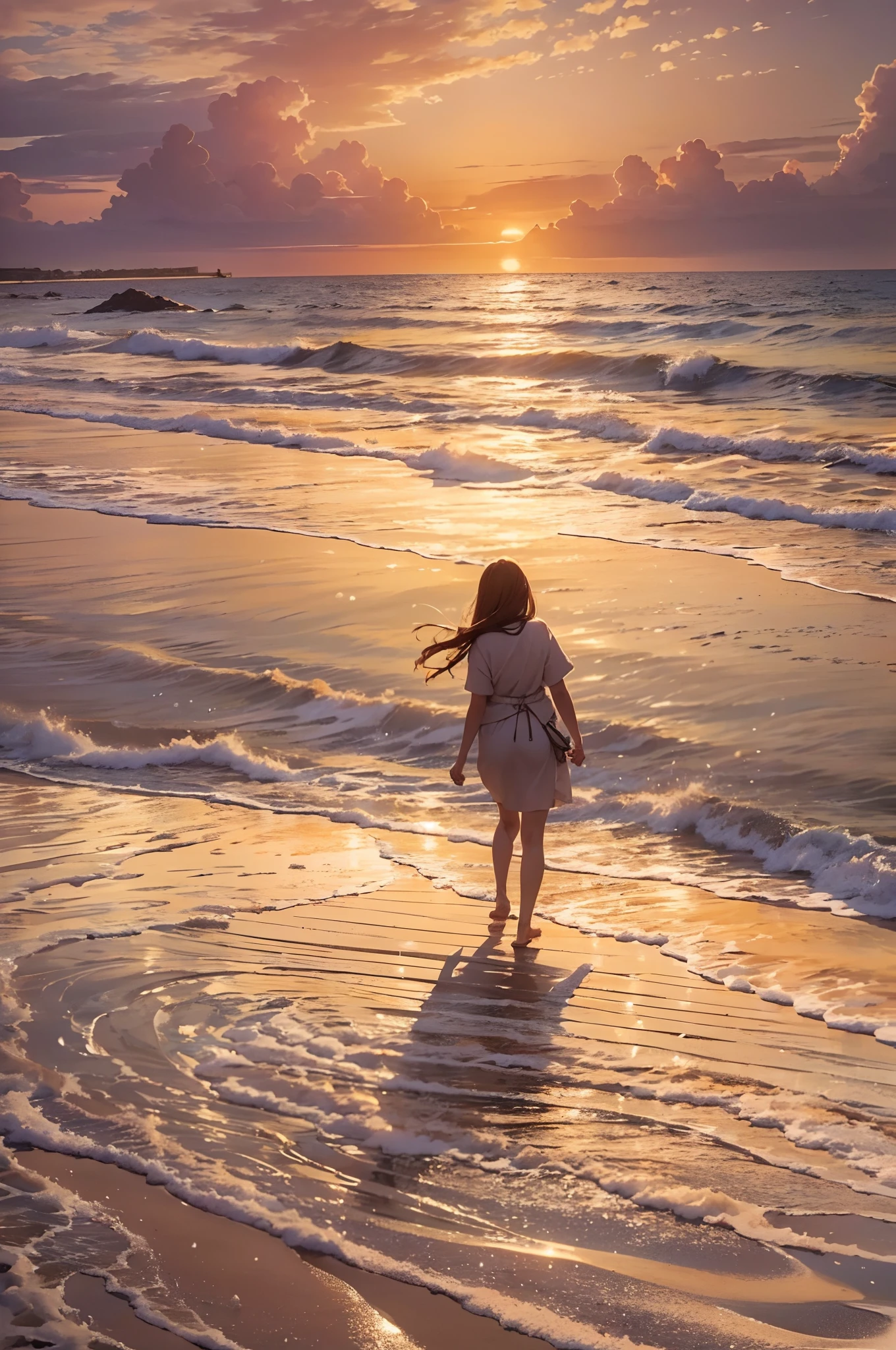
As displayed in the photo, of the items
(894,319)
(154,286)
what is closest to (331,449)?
(894,319)

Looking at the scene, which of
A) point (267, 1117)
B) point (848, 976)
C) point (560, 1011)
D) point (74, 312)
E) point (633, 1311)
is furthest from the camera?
point (74, 312)

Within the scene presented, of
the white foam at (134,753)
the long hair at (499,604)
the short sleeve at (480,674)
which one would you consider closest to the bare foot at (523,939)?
the short sleeve at (480,674)

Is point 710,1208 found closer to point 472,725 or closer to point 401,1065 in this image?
point 401,1065

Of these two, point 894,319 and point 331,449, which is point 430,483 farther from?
point 894,319

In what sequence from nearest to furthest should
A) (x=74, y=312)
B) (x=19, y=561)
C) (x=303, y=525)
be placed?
(x=19, y=561) → (x=303, y=525) → (x=74, y=312)

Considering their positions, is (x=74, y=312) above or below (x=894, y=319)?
above

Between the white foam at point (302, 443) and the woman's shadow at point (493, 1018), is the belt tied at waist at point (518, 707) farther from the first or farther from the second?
the white foam at point (302, 443)

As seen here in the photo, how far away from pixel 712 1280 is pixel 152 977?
2507 millimetres

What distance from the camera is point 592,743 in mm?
7879

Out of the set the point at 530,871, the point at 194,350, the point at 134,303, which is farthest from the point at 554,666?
the point at 134,303

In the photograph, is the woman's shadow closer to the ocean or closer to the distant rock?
the ocean

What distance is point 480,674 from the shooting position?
533 cm

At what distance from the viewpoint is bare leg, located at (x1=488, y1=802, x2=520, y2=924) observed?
17.9ft

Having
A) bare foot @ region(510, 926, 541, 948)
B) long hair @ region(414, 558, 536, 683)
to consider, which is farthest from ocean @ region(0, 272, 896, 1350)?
long hair @ region(414, 558, 536, 683)
